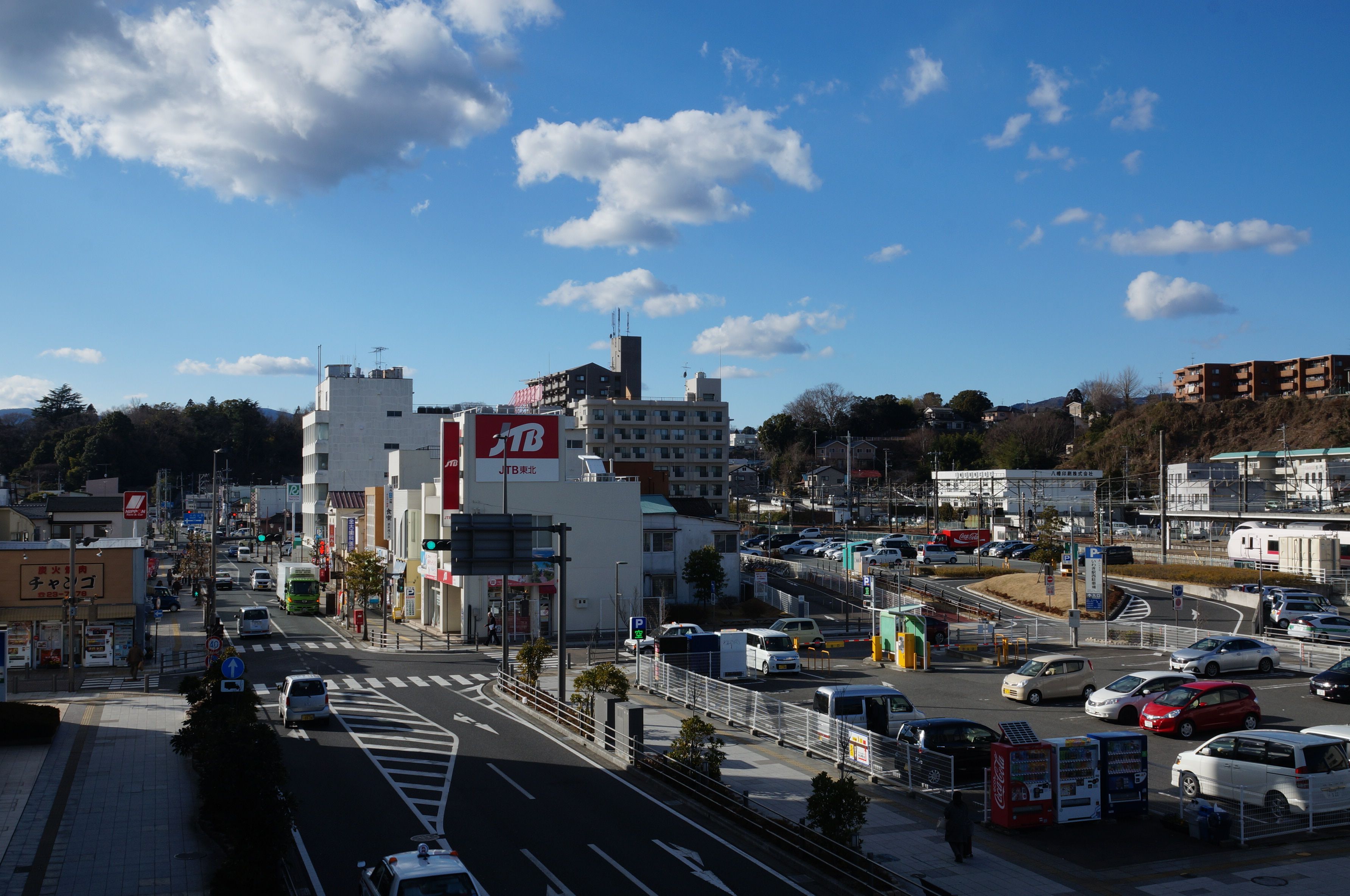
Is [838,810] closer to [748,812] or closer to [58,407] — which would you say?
[748,812]

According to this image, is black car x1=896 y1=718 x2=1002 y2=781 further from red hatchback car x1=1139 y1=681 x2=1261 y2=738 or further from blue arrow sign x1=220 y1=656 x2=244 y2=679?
blue arrow sign x1=220 y1=656 x2=244 y2=679

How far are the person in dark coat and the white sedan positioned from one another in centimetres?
1380

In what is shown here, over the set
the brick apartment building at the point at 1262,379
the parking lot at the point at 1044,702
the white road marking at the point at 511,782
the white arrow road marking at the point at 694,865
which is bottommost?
the parking lot at the point at 1044,702

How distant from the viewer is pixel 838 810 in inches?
606

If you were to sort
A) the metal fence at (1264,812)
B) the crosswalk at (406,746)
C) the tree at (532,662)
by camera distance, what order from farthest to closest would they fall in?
the tree at (532,662), the crosswalk at (406,746), the metal fence at (1264,812)

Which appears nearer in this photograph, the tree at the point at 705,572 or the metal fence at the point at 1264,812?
the metal fence at the point at 1264,812

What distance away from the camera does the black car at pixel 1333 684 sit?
98.9 feet

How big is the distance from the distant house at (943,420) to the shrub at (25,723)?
500 ft

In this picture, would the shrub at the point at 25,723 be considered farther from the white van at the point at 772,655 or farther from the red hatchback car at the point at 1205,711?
the red hatchback car at the point at 1205,711

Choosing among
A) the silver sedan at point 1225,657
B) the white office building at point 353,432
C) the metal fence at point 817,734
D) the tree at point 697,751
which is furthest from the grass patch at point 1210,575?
the white office building at point 353,432

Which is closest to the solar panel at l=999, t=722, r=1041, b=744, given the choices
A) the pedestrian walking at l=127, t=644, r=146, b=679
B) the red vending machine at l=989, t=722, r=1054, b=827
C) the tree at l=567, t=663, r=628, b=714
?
the red vending machine at l=989, t=722, r=1054, b=827

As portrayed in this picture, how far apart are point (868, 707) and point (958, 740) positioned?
3524 millimetres

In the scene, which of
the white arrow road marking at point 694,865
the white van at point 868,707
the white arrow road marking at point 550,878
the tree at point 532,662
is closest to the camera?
the white arrow road marking at point 550,878

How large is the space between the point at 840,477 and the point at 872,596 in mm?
93081
